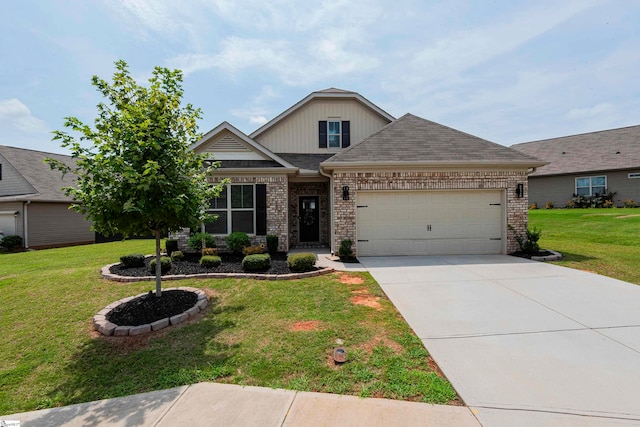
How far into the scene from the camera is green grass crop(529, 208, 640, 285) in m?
7.45

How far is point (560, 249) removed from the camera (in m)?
10.1

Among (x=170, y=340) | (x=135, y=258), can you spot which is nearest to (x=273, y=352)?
(x=170, y=340)

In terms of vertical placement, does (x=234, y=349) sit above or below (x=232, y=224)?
below

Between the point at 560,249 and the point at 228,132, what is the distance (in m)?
12.5

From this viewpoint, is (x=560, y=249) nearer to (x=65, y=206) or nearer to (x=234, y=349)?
(x=234, y=349)

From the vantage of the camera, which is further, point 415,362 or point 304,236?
point 304,236

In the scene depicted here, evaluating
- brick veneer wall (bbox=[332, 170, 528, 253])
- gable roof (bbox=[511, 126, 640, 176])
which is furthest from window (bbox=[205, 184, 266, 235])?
gable roof (bbox=[511, 126, 640, 176])

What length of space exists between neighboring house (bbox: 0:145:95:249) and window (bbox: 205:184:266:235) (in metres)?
9.35

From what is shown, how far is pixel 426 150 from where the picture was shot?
32.2ft

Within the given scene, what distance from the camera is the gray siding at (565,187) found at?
18844mm

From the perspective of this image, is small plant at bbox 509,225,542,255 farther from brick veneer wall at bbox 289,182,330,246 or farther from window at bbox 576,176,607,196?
window at bbox 576,176,607,196

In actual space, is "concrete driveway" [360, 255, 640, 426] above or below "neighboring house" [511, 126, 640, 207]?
below

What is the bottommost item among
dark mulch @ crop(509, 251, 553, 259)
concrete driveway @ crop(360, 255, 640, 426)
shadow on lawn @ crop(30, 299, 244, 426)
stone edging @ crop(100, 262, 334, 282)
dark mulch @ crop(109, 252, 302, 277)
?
shadow on lawn @ crop(30, 299, 244, 426)

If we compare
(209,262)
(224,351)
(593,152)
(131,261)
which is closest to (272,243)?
(209,262)
